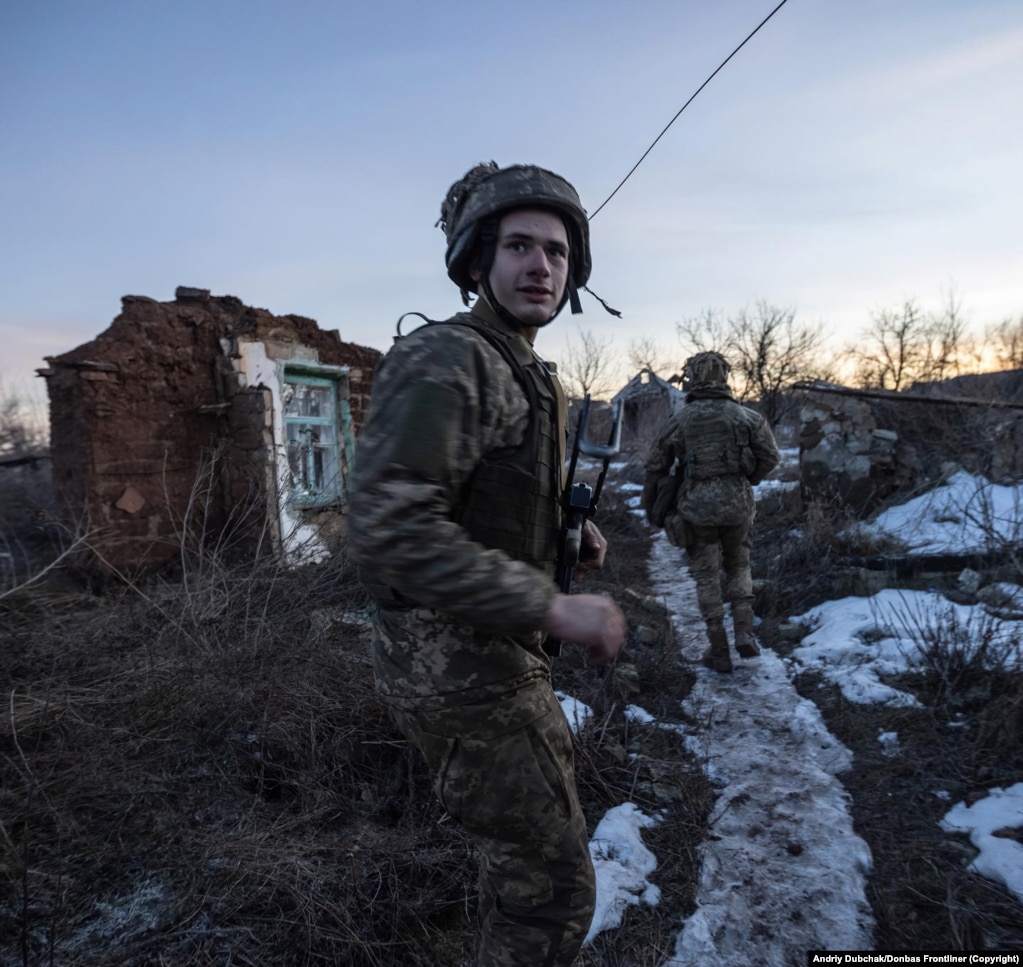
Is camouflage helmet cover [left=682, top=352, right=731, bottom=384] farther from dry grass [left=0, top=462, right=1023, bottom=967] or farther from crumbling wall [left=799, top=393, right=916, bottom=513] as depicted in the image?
crumbling wall [left=799, top=393, right=916, bottom=513]

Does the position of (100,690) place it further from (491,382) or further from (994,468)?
(994,468)

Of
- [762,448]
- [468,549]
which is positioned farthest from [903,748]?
[468,549]

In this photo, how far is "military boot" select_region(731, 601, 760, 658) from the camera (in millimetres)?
4375

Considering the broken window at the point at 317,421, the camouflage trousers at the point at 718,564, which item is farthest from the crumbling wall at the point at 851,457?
the broken window at the point at 317,421

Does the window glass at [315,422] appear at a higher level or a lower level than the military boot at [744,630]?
higher

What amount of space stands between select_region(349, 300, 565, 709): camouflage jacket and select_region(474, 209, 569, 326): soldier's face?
114 millimetres

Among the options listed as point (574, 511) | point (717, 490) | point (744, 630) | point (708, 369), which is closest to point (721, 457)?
point (717, 490)

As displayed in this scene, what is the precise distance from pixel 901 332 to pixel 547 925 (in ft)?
90.0

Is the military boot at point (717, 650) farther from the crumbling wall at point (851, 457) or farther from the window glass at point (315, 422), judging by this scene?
the window glass at point (315, 422)

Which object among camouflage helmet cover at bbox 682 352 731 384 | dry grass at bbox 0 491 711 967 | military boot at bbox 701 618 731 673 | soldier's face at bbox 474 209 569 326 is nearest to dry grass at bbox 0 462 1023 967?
dry grass at bbox 0 491 711 967

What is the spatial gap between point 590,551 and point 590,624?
54 cm

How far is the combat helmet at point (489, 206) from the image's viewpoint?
1.49 meters

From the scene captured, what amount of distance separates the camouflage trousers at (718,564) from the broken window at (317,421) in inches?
161

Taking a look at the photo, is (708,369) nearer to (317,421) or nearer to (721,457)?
(721,457)
